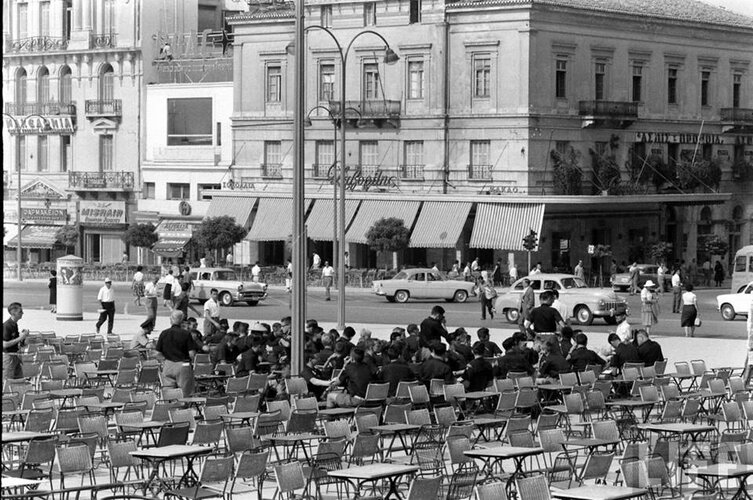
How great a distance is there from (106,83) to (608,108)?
26.5 m

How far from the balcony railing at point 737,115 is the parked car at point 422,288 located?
26.1 metres

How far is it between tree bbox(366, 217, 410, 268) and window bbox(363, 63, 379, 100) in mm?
7508

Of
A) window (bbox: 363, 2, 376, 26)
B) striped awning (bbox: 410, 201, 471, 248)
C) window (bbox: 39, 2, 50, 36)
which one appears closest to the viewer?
striped awning (bbox: 410, 201, 471, 248)

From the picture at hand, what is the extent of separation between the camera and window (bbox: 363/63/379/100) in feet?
252

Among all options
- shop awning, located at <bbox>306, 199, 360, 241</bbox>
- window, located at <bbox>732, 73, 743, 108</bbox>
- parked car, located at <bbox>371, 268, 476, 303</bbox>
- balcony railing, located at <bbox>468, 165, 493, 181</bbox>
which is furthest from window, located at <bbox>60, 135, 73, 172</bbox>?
window, located at <bbox>732, 73, 743, 108</bbox>

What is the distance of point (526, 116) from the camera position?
7200 centimetres

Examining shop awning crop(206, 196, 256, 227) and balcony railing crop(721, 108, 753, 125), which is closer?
shop awning crop(206, 196, 256, 227)

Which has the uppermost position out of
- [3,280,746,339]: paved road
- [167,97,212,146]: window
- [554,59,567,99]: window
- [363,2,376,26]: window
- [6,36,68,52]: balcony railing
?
[363,2,376,26]: window

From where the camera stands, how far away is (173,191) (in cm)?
8388

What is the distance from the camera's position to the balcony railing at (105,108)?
8544cm

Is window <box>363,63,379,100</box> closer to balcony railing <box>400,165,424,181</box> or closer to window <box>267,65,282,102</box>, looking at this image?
balcony railing <box>400,165,424,181</box>

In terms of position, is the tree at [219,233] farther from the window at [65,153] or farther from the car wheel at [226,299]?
the car wheel at [226,299]

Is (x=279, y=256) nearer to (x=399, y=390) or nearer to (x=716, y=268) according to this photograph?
(x=716, y=268)

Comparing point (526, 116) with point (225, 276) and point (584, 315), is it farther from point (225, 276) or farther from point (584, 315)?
point (584, 315)
